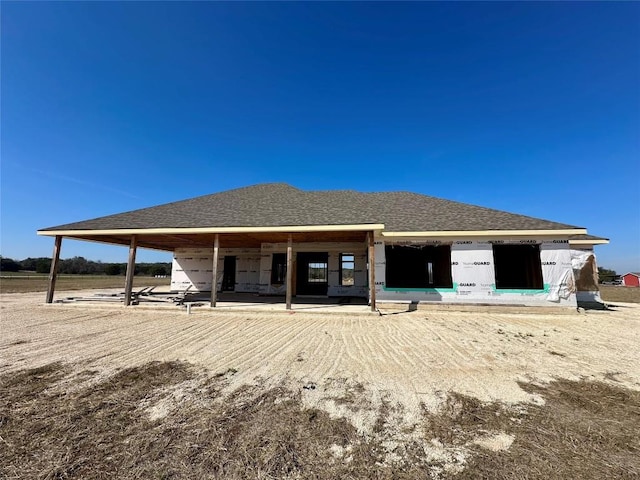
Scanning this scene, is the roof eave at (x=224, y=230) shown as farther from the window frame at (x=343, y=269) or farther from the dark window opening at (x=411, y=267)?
the dark window opening at (x=411, y=267)

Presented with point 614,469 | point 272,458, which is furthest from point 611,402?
point 272,458

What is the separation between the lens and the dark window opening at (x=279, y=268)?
1495cm

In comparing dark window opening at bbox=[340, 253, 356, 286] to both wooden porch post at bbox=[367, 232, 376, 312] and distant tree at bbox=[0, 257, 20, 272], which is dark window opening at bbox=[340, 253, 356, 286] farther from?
distant tree at bbox=[0, 257, 20, 272]

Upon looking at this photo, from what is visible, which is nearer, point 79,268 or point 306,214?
point 306,214

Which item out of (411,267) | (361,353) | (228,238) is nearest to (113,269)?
(228,238)

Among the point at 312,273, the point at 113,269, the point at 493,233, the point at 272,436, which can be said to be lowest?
the point at 272,436

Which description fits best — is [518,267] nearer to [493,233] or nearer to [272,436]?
[493,233]

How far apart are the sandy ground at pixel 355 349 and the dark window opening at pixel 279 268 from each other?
567 cm

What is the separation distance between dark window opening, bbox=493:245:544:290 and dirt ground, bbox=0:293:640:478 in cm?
274

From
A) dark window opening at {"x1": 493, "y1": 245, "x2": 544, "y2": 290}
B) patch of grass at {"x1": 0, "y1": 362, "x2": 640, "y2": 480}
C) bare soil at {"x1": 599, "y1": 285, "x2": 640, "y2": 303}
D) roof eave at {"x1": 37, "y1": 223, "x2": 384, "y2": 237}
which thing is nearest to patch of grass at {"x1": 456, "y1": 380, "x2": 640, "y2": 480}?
patch of grass at {"x1": 0, "y1": 362, "x2": 640, "y2": 480}

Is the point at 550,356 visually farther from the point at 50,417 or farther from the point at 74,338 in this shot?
the point at 74,338

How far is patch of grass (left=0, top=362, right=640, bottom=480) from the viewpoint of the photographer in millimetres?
2230

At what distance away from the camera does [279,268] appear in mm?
15148

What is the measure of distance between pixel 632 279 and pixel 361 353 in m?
56.9
